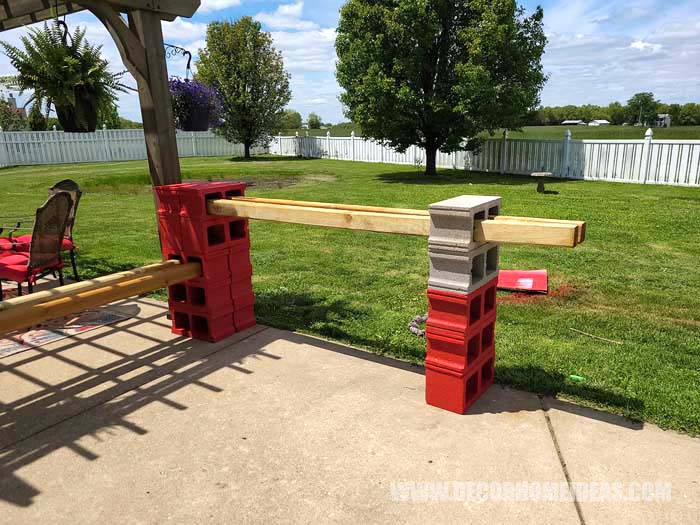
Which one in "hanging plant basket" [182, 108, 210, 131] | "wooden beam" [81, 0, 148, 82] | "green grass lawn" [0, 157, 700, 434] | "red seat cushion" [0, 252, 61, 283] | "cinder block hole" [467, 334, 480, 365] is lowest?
"green grass lawn" [0, 157, 700, 434]

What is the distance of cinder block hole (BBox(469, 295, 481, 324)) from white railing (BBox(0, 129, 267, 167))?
25058mm

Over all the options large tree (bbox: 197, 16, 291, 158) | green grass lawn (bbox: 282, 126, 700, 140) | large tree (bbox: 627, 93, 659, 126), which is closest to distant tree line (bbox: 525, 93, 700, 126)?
large tree (bbox: 627, 93, 659, 126)

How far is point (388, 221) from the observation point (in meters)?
3.15

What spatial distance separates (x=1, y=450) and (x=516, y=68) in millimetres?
17145

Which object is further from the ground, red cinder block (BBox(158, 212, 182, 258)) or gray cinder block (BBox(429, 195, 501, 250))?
gray cinder block (BBox(429, 195, 501, 250))

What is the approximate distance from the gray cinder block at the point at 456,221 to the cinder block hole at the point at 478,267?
139mm

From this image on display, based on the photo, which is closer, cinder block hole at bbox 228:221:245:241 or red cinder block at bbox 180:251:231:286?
red cinder block at bbox 180:251:231:286

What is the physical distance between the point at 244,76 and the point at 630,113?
7142cm

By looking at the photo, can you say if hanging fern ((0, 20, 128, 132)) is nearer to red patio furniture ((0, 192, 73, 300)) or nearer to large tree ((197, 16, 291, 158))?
red patio furniture ((0, 192, 73, 300))

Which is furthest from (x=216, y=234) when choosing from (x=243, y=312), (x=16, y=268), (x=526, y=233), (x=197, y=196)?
(x=526, y=233)

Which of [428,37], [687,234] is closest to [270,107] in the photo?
[428,37]

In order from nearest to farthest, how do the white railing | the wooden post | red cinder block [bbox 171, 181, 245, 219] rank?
red cinder block [bbox 171, 181, 245, 219] < the wooden post < the white railing

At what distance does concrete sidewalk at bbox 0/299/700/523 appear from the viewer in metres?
2.34

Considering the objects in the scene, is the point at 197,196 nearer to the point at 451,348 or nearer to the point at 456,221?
the point at 456,221
